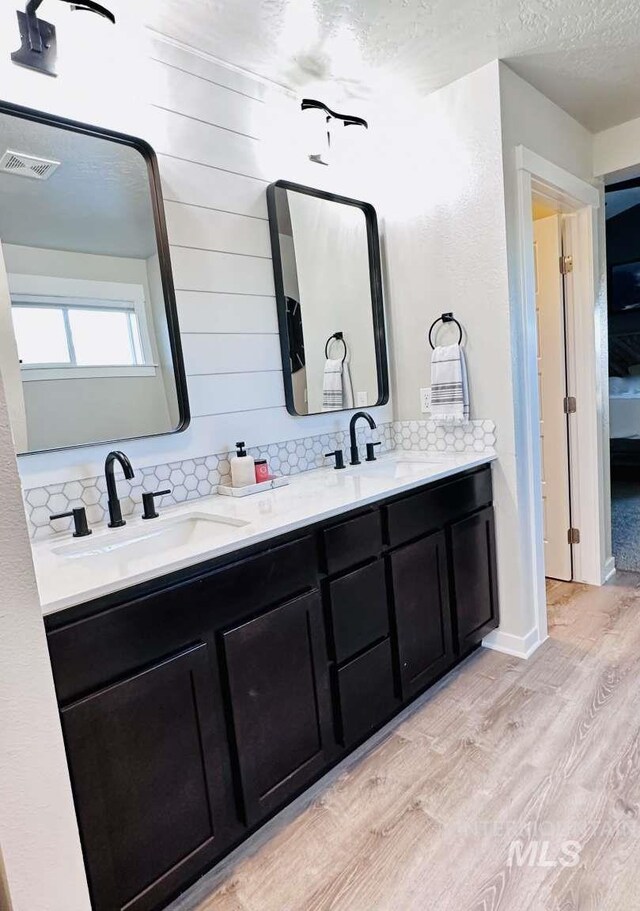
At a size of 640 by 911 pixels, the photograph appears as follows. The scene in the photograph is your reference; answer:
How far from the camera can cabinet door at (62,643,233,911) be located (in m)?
1.07

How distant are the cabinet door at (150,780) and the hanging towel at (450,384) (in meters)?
1.51

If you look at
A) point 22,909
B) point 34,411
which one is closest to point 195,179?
point 34,411

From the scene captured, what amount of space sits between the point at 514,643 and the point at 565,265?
1.98 meters

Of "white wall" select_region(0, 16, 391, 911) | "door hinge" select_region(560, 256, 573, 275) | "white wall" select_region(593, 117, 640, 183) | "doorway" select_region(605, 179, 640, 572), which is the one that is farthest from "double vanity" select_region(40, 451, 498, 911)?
"doorway" select_region(605, 179, 640, 572)

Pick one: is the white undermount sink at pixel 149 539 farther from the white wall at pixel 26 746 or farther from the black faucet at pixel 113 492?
the white wall at pixel 26 746

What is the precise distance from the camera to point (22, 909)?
83cm

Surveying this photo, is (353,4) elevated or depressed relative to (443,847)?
elevated

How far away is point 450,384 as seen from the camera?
2.27 meters

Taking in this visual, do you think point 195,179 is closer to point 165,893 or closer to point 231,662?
point 231,662

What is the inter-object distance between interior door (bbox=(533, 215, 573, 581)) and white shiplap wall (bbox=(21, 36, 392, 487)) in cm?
146

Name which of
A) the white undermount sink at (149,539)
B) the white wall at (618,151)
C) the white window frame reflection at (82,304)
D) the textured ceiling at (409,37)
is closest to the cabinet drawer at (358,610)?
the white undermount sink at (149,539)

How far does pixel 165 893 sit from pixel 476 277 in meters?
2.30

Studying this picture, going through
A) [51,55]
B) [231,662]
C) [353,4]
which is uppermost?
[353,4]

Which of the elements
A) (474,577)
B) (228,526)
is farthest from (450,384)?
(228,526)
